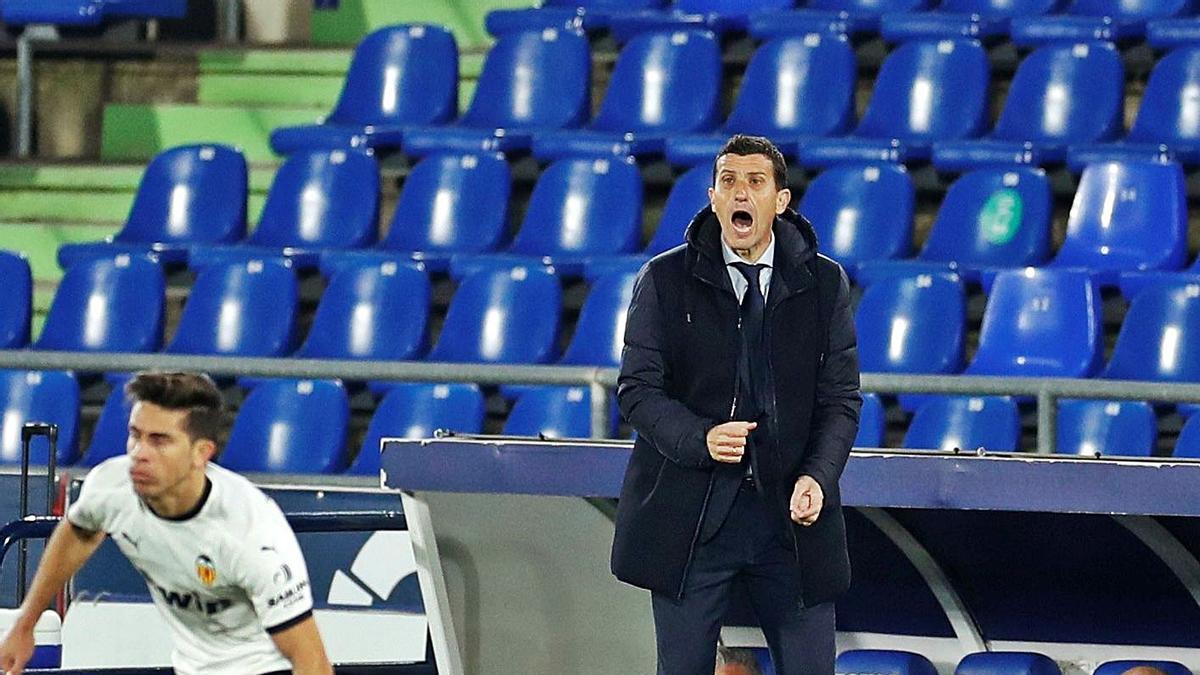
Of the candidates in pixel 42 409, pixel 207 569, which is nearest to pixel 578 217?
pixel 42 409

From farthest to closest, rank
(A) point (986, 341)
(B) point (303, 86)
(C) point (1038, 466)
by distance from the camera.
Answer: (B) point (303, 86) → (A) point (986, 341) → (C) point (1038, 466)

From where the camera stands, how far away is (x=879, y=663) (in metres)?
6.35

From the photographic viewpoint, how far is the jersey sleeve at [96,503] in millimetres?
5070

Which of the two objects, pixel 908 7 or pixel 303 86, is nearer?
pixel 908 7

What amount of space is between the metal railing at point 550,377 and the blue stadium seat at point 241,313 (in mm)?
733

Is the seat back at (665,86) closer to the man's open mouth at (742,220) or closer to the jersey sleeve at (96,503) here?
the man's open mouth at (742,220)

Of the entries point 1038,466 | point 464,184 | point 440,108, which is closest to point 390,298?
point 464,184

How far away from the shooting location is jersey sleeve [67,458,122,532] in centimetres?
507

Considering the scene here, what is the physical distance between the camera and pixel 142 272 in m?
9.55

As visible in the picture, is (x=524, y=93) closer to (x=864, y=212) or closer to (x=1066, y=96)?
(x=864, y=212)

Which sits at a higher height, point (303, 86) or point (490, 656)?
point (303, 86)

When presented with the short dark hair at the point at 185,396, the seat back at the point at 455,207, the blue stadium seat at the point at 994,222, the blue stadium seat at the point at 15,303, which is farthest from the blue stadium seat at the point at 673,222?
the short dark hair at the point at 185,396

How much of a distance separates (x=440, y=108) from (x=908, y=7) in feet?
6.64

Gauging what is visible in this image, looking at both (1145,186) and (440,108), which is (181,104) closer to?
(440,108)
